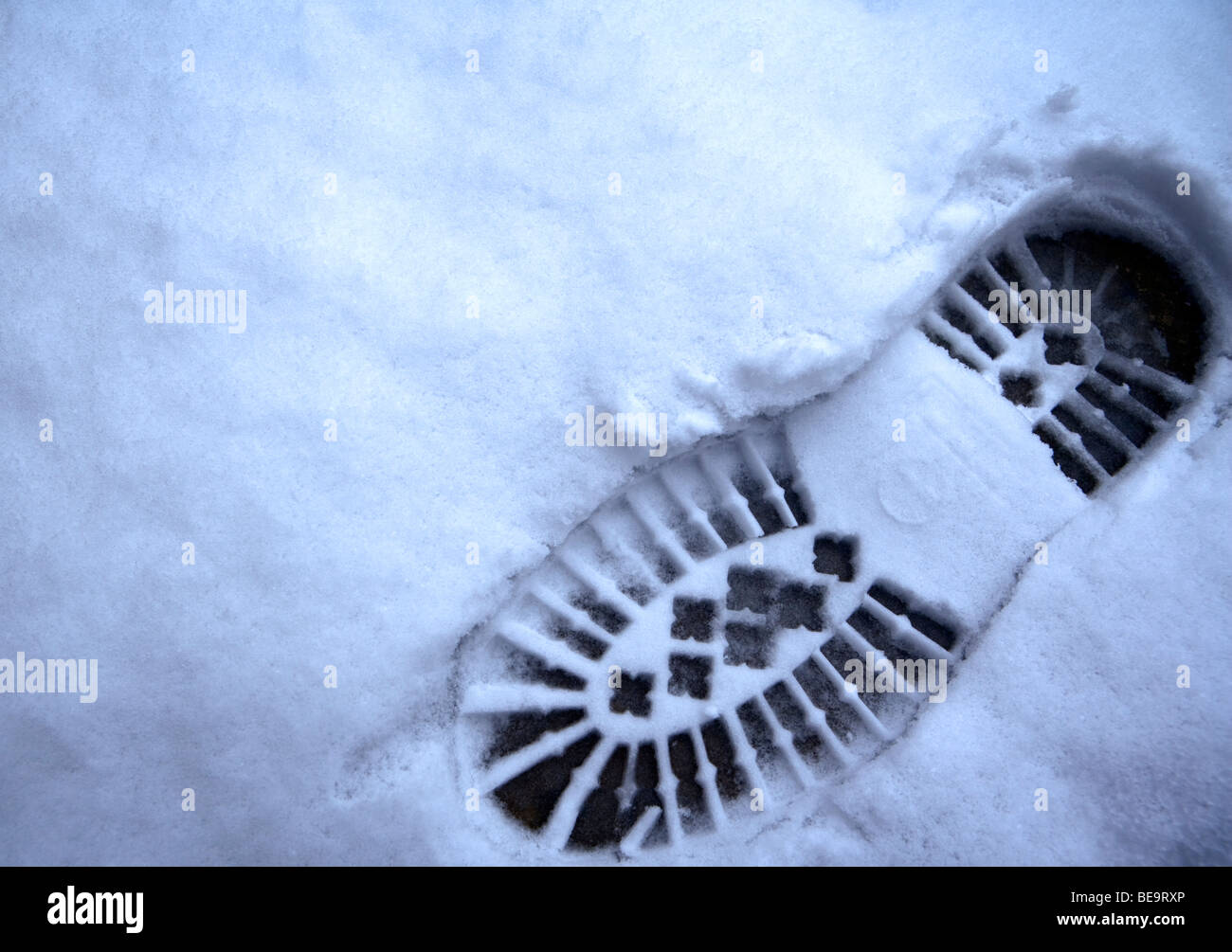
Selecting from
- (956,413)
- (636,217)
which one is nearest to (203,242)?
(636,217)

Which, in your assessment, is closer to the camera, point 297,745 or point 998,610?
point 297,745

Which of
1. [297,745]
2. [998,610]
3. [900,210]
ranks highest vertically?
[900,210]

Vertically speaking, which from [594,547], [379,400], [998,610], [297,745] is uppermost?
→ [379,400]

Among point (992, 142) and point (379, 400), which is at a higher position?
point (992, 142)

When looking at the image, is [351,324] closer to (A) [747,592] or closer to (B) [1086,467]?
(A) [747,592]

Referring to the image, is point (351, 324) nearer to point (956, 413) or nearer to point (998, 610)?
point (956, 413)

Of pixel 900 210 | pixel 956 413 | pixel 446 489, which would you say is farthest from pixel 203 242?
pixel 956 413
